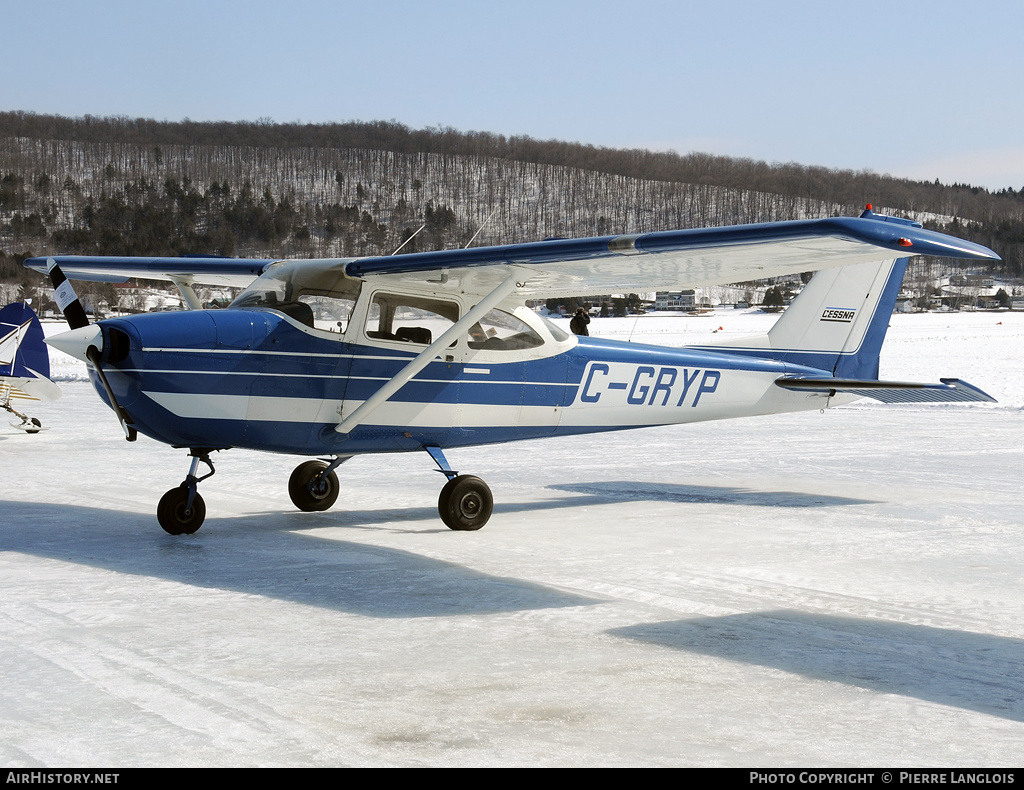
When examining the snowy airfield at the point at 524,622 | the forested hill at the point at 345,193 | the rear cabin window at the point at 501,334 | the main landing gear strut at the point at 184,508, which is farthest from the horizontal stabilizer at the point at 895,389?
the forested hill at the point at 345,193

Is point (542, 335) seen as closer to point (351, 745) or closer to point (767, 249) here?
point (767, 249)

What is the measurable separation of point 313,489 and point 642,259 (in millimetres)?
3438

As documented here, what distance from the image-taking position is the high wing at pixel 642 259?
15.5 feet

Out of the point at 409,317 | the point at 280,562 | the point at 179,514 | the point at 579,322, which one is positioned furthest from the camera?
the point at 579,322

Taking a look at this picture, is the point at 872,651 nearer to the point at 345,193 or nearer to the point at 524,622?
the point at 524,622

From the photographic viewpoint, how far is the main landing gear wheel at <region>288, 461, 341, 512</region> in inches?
319

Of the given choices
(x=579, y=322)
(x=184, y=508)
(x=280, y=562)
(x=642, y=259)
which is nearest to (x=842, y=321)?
(x=642, y=259)

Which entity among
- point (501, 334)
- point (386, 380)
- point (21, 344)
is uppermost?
point (501, 334)

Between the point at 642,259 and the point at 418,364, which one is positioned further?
the point at 418,364

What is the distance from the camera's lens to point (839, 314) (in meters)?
9.69

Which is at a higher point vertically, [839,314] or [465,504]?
[839,314]

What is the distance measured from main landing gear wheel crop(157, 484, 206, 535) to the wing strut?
1.15 m

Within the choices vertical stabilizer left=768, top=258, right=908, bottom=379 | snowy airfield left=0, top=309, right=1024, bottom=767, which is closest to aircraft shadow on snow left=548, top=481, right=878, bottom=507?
snowy airfield left=0, top=309, right=1024, bottom=767

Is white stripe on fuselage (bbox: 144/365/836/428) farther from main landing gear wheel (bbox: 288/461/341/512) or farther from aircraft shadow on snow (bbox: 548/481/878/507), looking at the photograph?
main landing gear wheel (bbox: 288/461/341/512)
